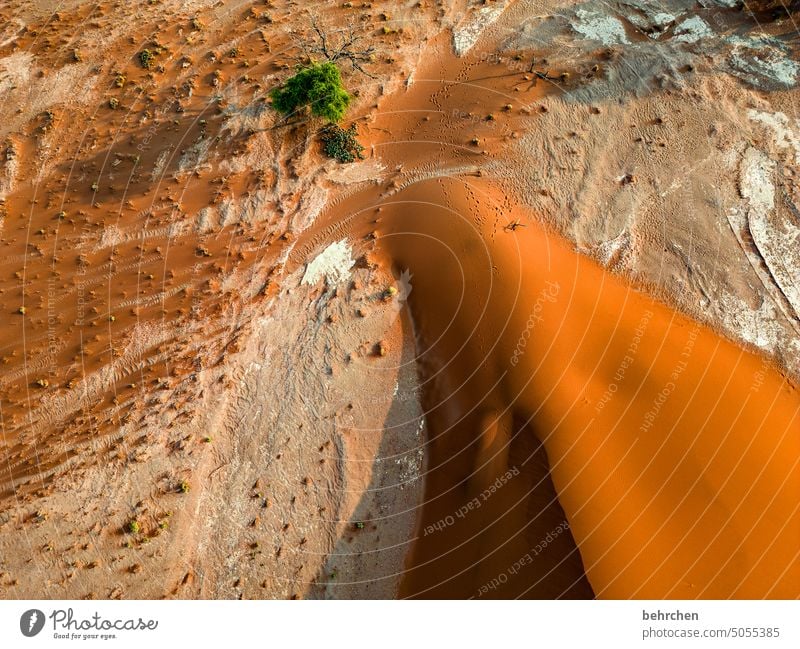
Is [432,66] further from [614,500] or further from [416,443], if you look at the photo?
[614,500]

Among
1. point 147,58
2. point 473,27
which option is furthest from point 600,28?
point 147,58

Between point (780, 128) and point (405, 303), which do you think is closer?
point (405, 303)

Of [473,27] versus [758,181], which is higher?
[473,27]

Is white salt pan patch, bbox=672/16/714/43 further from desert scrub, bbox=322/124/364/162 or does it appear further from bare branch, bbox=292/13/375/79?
desert scrub, bbox=322/124/364/162

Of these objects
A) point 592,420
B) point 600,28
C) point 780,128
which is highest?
point 600,28

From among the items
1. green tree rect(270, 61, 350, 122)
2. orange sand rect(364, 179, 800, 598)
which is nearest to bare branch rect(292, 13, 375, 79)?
green tree rect(270, 61, 350, 122)

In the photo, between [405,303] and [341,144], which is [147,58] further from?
[405,303]

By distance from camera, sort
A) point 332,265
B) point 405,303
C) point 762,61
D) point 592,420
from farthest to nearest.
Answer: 1. point 762,61
2. point 332,265
3. point 405,303
4. point 592,420
